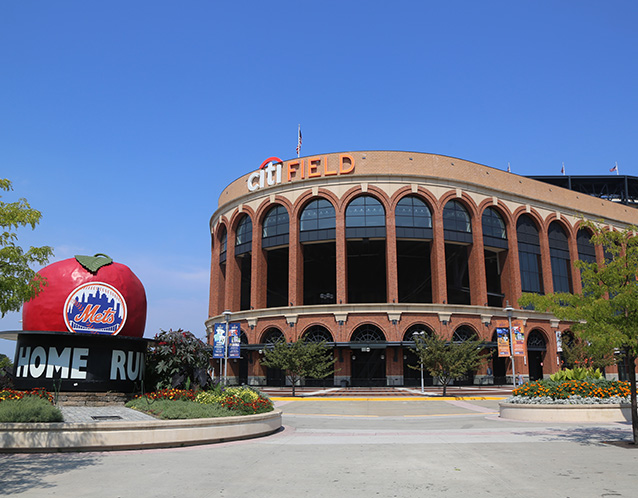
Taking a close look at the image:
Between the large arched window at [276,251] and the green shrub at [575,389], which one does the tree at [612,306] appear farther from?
the large arched window at [276,251]

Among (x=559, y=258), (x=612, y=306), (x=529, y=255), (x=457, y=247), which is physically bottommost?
(x=612, y=306)

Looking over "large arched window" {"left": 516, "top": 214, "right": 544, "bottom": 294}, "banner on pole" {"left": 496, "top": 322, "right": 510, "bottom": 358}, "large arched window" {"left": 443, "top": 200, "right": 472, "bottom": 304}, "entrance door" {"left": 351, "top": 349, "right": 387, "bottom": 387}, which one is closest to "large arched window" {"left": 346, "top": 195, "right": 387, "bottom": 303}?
"large arched window" {"left": 443, "top": 200, "right": 472, "bottom": 304}

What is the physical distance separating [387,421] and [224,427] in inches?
374

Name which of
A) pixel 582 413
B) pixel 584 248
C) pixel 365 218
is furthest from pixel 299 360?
pixel 584 248

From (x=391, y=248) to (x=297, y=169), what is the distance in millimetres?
11674

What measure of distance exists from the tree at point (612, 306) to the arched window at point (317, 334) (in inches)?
1154

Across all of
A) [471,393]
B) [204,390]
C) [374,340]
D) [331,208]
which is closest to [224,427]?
[204,390]

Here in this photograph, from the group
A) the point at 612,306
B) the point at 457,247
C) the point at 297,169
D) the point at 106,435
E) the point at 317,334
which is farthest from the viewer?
the point at 457,247

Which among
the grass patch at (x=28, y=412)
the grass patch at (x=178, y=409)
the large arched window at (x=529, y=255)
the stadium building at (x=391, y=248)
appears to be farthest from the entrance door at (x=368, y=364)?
the grass patch at (x=28, y=412)

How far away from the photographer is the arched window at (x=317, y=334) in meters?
43.9

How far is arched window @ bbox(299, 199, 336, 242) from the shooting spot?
46125 millimetres

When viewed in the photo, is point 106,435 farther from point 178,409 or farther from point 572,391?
point 572,391

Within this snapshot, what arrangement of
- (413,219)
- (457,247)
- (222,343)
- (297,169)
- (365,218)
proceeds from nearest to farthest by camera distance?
(222,343)
(365,218)
(413,219)
(297,169)
(457,247)

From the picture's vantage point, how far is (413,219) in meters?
45.9
